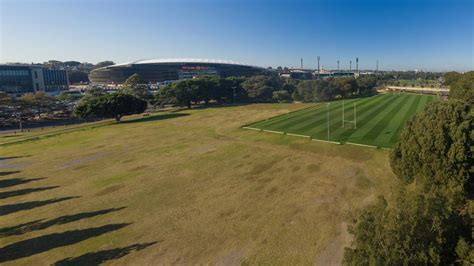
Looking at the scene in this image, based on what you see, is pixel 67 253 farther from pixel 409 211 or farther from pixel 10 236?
pixel 409 211

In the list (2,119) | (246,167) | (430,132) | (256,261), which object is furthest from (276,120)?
(2,119)

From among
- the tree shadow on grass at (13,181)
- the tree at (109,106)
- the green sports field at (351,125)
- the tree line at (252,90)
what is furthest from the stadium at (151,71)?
the tree shadow on grass at (13,181)

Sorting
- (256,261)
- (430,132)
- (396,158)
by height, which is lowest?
(256,261)

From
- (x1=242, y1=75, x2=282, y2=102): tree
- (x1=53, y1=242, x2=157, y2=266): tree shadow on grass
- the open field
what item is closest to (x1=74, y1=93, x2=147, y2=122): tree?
the open field

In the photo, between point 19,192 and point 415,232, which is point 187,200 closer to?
point 415,232

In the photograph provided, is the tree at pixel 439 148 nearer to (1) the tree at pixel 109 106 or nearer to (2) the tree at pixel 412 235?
(2) the tree at pixel 412 235

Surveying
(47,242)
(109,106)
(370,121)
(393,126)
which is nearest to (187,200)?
(47,242)

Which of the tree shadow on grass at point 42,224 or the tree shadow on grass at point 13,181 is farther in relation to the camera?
the tree shadow on grass at point 13,181
